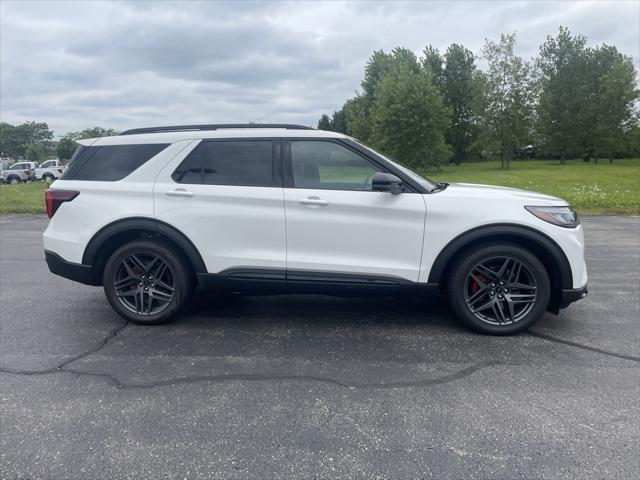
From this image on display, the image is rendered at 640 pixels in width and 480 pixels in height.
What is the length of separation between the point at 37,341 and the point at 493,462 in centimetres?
371

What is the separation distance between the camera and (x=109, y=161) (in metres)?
4.51

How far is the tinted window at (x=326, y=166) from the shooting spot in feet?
13.9

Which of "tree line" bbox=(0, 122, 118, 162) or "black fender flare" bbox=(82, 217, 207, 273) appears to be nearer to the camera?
"black fender flare" bbox=(82, 217, 207, 273)

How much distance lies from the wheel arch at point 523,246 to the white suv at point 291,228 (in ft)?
0.03

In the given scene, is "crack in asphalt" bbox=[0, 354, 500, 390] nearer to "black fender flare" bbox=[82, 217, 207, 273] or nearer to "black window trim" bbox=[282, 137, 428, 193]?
"black fender flare" bbox=[82, 217, 207, 273]

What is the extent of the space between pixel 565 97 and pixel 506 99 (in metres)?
12.6

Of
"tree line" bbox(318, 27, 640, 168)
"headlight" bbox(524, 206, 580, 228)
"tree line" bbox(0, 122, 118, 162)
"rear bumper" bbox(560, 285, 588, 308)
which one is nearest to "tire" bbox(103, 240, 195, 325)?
"headlight" bbox(524, 206, 580, 228)

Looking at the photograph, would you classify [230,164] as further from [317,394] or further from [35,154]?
[35,154]

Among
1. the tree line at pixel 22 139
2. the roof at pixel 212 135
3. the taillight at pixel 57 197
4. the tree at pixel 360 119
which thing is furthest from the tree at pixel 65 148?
the roof at pixel 212 135

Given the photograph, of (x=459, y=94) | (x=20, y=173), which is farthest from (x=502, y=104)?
(x=20, y=173)

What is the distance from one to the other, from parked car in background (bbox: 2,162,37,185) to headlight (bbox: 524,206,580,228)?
44001mm

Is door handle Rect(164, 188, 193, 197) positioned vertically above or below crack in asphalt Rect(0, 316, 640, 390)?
above

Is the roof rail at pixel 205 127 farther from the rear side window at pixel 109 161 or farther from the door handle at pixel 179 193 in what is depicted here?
the door handle at pixel 179 193

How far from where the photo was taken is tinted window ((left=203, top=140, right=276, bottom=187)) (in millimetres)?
4289
